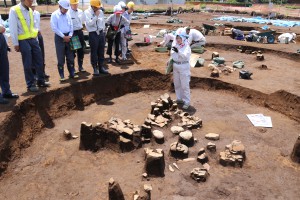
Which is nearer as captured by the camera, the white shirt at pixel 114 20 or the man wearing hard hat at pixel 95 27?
the man wearing hard hat at pixel 95 27

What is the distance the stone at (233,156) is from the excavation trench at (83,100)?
111 inches

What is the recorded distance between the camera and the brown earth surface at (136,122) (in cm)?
478

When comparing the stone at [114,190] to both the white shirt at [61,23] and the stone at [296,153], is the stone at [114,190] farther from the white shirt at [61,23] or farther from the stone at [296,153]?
the white shirt at [61,23]

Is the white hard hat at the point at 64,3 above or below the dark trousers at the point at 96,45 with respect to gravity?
above

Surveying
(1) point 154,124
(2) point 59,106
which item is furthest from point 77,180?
(2) point 59,106

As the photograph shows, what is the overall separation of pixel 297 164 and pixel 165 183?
263cm

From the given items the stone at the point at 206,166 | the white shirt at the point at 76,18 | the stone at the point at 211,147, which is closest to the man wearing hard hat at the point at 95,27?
the white shirt at the point at 76,18

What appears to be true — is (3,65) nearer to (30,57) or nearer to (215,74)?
(30,57)

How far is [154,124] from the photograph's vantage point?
255 inches

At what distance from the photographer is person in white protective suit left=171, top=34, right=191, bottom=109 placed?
22.3 feet

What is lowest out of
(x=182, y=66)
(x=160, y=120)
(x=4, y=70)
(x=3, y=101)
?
(x=160, y=120)

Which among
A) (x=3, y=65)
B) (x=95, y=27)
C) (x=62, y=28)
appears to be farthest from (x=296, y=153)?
(x=3, y=65)

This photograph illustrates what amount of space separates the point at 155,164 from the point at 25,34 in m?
3.87

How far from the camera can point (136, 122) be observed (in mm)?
6965
